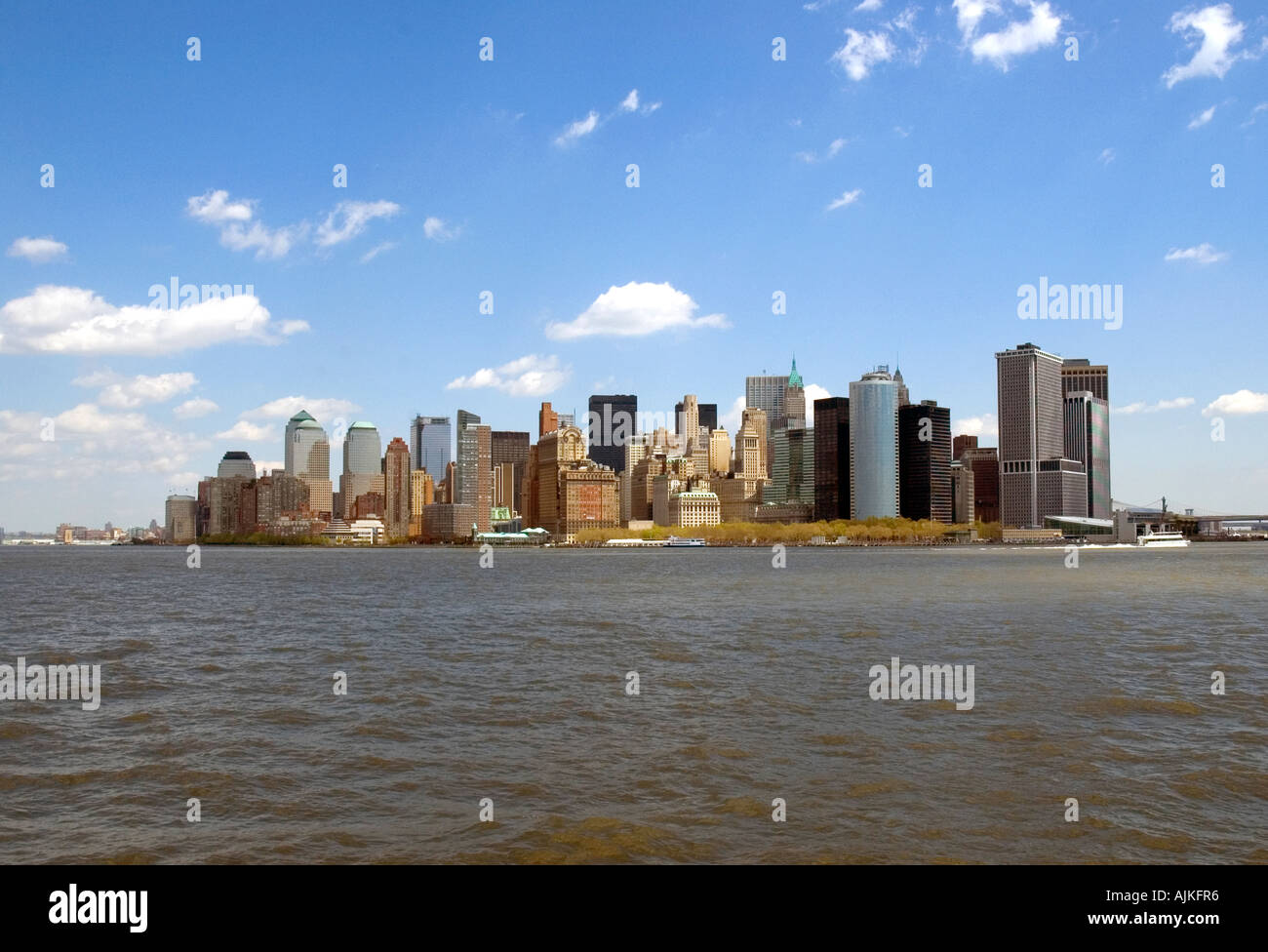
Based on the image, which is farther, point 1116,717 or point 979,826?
point 1116,717

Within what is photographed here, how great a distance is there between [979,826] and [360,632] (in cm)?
3634

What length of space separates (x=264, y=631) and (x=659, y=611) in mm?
21892

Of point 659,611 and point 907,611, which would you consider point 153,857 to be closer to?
point 659,611

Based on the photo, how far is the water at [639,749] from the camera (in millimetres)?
14109

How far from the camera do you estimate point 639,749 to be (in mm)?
19875

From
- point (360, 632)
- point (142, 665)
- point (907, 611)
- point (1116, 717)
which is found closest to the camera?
point (1116, 717)

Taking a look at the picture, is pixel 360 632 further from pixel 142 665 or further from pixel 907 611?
pixel 907 611

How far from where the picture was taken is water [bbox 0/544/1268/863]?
14109 millimetres

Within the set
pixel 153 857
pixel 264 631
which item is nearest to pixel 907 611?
pixel 264 631

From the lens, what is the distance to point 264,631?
46375 millimetres

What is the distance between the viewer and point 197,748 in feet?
66.7

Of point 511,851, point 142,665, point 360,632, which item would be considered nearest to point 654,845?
point 511,851

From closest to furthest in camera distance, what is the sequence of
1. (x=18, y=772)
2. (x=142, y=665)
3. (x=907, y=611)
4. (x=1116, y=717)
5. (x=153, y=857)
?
1. (x=153, y=857)
2. (x=18, y=772)
3. (x=1116, y=717)
4. (x=142, y=665)
5. (x=907, y=611)
